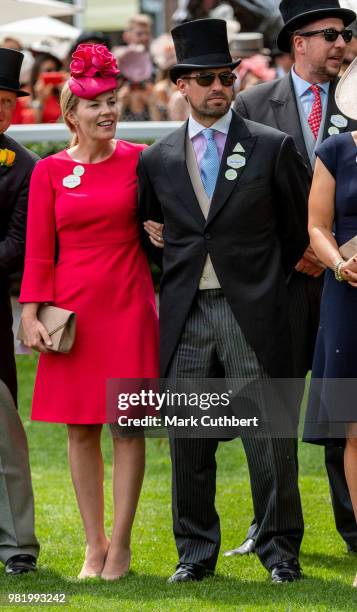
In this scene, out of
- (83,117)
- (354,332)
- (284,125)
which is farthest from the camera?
(284,125)

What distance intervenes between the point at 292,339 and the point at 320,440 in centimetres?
73

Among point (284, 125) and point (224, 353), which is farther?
point (284, 125)

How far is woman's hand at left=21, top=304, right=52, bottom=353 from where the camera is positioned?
667cm

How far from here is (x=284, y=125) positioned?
281 inches

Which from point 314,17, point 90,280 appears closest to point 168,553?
point 90,280

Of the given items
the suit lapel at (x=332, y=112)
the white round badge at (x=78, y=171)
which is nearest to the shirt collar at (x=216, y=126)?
the white round badge at (x=78, y=171)

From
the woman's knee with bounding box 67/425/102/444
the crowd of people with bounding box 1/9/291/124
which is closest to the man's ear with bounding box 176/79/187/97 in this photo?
the woman's knee with bounding box 67/425/102/444

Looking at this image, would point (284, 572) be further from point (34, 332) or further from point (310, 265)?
point (34, 332)

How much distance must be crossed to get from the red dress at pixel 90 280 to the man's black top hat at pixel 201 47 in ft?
1.86

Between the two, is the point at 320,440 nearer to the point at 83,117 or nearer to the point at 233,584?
the point at 233,584

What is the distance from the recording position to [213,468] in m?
6.61

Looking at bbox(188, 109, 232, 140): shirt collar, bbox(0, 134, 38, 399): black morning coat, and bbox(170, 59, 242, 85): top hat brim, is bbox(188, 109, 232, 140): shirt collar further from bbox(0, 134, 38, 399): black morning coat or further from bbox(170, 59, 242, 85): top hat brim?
bbox(0, 134, 38, 399): black morning coat

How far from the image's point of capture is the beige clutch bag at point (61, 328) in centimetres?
661

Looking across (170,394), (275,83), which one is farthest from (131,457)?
(275,83)
